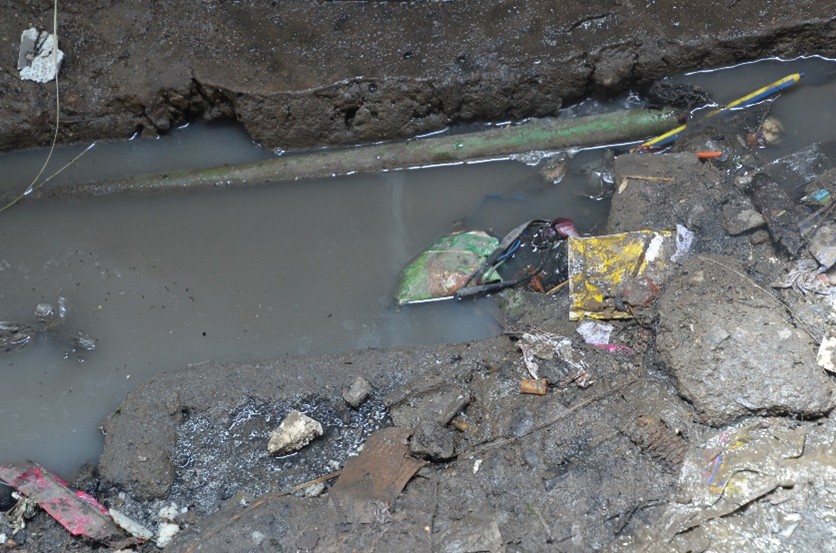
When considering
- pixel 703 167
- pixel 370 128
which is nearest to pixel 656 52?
pixel 703 167

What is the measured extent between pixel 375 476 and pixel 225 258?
1356 millimetres

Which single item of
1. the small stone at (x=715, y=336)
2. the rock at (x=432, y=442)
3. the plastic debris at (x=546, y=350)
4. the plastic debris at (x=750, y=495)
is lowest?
the plastic debris at (x=750, y=495)

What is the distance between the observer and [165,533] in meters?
3.30

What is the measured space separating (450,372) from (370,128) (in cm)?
134

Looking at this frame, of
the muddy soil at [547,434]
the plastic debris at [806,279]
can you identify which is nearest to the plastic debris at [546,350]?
the muddy soil at [547,434]

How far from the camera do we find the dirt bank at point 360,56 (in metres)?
3.95

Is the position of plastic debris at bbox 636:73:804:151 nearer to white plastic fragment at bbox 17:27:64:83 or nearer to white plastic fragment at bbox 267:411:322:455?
white plastic fragment at bbox 267:411:322:455

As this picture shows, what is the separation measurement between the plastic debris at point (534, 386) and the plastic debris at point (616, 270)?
339 millimetres

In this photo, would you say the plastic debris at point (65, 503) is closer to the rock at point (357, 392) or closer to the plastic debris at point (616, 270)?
the rock at point (357, 392)

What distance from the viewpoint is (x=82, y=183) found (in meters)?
4.11

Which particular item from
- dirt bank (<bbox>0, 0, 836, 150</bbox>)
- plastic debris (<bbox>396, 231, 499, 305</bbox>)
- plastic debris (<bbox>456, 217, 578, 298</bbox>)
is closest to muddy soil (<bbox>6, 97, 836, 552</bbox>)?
plastic debris (<bbox>456, 217, 578, 298</bbox>)

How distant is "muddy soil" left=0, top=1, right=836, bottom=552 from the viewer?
3.07 metres

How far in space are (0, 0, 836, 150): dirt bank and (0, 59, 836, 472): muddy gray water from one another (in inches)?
8.2

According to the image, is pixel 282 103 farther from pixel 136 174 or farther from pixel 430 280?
pixel 430 280
